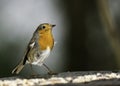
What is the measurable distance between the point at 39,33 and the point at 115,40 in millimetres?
4590

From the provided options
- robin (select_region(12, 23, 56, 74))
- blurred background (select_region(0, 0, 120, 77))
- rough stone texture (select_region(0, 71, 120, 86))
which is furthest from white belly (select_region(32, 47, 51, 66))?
blurred background (select_region(0, 0, 120, 77))

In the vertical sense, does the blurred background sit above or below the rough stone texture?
below

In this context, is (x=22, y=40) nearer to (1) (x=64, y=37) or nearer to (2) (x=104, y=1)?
(1) (x=64, y=37)

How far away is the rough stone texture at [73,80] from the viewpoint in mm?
5749

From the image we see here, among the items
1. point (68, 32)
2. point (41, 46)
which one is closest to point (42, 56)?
point (41, 46)

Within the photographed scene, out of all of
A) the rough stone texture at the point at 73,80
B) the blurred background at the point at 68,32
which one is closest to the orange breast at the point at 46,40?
the rough stone texture at the point at 73,80

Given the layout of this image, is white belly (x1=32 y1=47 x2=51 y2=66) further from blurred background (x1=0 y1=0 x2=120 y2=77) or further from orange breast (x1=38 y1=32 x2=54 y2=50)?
blurred background (x1=0 y1=0 x2=120 y2=77)

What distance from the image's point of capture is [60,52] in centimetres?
1435

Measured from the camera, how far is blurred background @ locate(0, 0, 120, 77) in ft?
41.4

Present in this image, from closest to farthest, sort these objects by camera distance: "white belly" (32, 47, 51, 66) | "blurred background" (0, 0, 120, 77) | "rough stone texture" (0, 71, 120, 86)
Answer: "rough stone texture" (0, 71, 120, 86), "white belly" (32, 47, 51, 66), "blurred background" (0, 0, 120, 77)

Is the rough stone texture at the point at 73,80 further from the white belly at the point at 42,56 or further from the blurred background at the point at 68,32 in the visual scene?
the blurred background at the point at 68,32

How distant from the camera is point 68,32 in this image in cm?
1368

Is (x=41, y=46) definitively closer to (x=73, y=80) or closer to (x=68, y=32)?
(x=73, y=80)

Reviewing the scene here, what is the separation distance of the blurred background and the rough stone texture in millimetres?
5450
